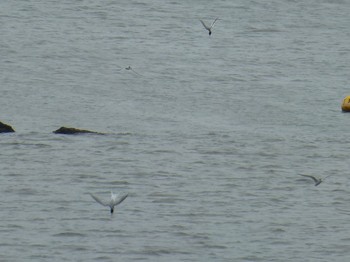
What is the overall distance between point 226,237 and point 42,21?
60.1 m

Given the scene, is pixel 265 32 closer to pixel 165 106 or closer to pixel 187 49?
pixel 187 49

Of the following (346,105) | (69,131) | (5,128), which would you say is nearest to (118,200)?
(69,131)

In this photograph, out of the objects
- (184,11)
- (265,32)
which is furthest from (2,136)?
(184,11)

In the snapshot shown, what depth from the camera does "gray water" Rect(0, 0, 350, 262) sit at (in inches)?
1225

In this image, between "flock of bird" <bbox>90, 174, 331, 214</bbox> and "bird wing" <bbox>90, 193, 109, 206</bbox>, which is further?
"flock of bird" <bbox>90, 174, 331, 214</bbox>

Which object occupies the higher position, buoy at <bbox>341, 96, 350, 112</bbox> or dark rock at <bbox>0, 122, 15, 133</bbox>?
dark rock at <bbox>0, 122, 15, 133</bbox>

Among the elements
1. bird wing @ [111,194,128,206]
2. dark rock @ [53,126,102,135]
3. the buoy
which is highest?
bird wing @ [111,194,128,206]

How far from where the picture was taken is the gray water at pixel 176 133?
1225 inches

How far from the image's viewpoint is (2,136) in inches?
1805

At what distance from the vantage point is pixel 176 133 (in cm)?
4897

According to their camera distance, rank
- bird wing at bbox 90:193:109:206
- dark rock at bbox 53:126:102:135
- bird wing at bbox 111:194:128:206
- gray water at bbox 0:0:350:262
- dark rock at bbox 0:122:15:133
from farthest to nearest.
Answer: dark rock at bbox 53:126:102:135 < dark rock at bbox 0:122:15:133 < bird wing at bbox 111:194:128:206 < bird wing at bbox 90:193:109:206 < gray water at bbox 0:0:350:262

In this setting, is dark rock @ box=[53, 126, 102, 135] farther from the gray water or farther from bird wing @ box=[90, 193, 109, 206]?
bird wing @ box=[90, 193, 109, 206]

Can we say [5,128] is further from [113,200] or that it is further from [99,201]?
[99,201]

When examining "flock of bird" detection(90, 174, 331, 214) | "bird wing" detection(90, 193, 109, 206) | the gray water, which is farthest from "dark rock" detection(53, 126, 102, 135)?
"bird wing" detection(90, 193, 109, 206)
